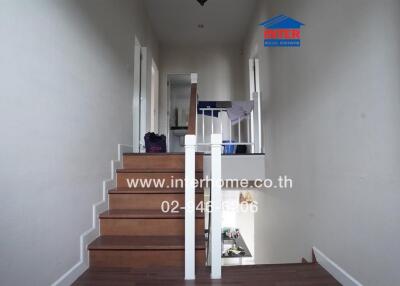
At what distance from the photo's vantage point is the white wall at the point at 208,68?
5641 millimetres

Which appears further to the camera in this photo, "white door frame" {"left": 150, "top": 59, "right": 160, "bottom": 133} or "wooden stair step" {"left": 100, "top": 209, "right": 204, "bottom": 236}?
"white door frame" {"left": 150, "top": 59, "right": 160, "bottom": 133}

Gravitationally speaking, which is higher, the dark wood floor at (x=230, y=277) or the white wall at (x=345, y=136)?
the white wall at (x=345, y=136)

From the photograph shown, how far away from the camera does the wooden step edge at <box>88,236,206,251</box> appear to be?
1773 millimetres

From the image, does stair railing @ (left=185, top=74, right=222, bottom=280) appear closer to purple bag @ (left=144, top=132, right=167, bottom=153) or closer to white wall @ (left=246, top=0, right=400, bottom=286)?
white wall @ (left=246, top=0, right=400, bottom=286)

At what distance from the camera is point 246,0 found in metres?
4.16

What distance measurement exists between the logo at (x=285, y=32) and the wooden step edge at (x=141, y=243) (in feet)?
6.16

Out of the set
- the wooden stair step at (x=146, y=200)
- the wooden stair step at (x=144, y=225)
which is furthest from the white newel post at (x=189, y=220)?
the wooden stair step at (x=146, y=200)

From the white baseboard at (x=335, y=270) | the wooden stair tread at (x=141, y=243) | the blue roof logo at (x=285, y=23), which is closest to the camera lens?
the white baseboard at (x=335, y=270)

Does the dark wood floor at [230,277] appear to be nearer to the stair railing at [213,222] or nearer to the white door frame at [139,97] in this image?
the stair railing at [213,222]

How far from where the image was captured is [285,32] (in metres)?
2.46

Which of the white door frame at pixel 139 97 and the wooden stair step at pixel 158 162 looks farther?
the white door frame at pixel 139 97

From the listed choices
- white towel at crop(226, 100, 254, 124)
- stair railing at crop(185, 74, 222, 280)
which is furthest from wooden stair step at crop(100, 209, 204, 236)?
white towel at crop(226, 100, 254, 124)

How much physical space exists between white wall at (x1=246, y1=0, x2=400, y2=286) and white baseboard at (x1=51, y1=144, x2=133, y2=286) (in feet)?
5.39

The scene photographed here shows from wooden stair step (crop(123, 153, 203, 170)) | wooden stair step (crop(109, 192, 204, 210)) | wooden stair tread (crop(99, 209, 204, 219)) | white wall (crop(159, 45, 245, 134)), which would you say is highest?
white wall (crop(159, 45, 245, 134))
